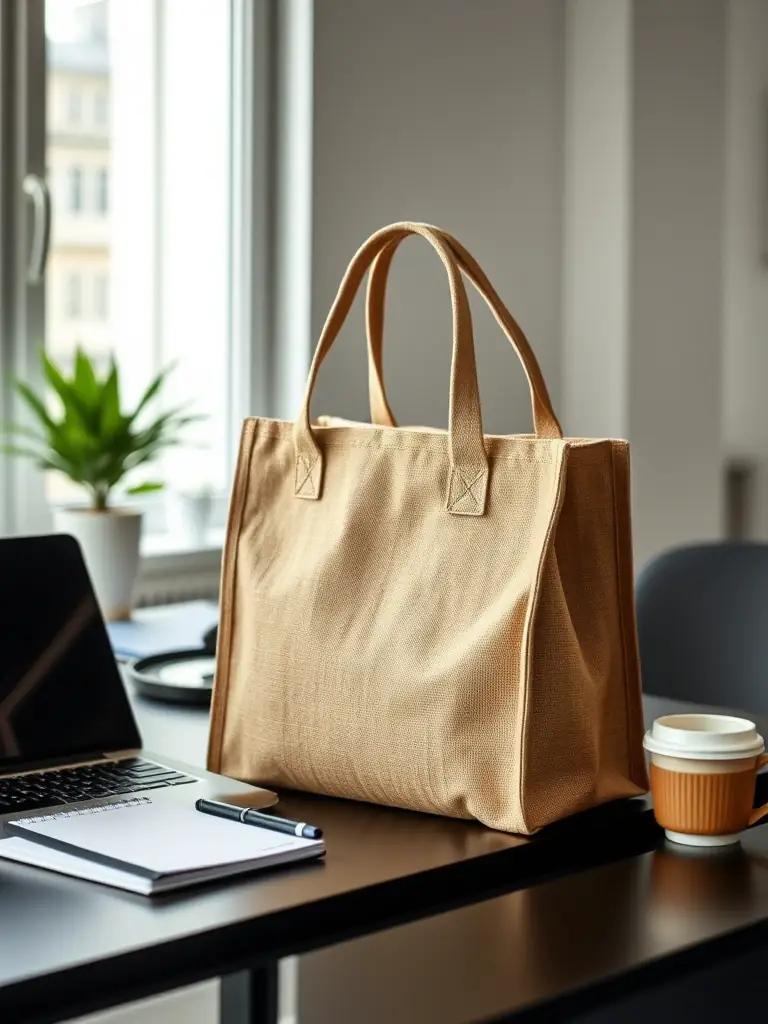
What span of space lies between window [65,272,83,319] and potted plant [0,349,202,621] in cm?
26

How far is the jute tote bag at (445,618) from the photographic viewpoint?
2.80 feet

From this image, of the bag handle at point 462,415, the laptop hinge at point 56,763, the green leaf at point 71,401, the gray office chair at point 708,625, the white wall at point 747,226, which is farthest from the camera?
the white wall at point 747,226

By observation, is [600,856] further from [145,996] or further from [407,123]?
[407,123]

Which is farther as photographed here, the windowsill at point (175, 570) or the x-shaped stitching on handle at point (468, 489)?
the windowsill at point (175, 570)

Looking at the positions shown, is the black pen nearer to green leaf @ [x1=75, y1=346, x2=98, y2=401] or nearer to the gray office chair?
the gray office chair

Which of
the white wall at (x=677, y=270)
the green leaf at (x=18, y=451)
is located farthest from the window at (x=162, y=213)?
the white wall at (x=677, y=270)

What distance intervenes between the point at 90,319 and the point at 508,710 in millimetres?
1685

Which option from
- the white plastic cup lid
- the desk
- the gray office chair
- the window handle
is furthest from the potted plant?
the white plastic cup lid

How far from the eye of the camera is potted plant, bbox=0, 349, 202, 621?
192cm

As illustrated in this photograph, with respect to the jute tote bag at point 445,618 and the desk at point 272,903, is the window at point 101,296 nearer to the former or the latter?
the jute tote bag at point 445,618

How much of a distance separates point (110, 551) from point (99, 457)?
18cm

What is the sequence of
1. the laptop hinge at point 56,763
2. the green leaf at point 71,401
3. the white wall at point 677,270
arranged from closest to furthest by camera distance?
1. the laptop hinge at point 56,763
2. the green leaf at point 71,401
3. the white wall at point 677,270

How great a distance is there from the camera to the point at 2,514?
2191 millimetres

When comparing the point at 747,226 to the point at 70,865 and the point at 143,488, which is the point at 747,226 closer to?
the point at 143,488
